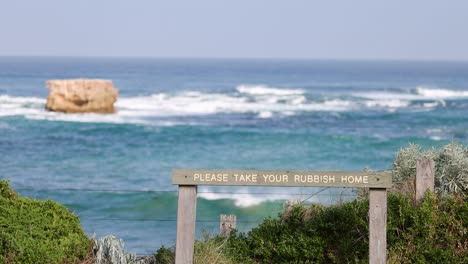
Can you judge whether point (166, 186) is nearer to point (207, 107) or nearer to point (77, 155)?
point (77, 155)

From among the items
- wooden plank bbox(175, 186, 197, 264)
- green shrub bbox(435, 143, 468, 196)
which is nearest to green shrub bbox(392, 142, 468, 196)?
green shrub bbox(435, 143, 468, 196)

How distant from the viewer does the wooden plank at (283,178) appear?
870 cm

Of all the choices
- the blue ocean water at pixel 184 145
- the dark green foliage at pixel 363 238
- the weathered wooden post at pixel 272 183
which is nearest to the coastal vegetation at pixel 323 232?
the dark green foliage at pixel 363 238

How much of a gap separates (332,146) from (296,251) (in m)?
32.9

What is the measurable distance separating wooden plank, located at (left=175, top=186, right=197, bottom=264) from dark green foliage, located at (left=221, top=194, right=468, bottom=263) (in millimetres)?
1325

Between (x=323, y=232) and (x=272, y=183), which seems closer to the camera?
(x=272, y=183)

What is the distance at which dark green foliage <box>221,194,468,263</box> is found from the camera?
32.2 feet

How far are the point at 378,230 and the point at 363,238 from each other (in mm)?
1257

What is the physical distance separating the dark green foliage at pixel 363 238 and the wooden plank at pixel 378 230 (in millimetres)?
827

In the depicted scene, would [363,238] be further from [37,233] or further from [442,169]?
[37,233]

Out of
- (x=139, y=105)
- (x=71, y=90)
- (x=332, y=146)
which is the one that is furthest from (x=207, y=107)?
(x=332, y=146)

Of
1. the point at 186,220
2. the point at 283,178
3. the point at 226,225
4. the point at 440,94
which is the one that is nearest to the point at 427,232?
the point at 283,178

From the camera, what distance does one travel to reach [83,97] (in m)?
54.3

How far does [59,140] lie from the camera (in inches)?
1746
